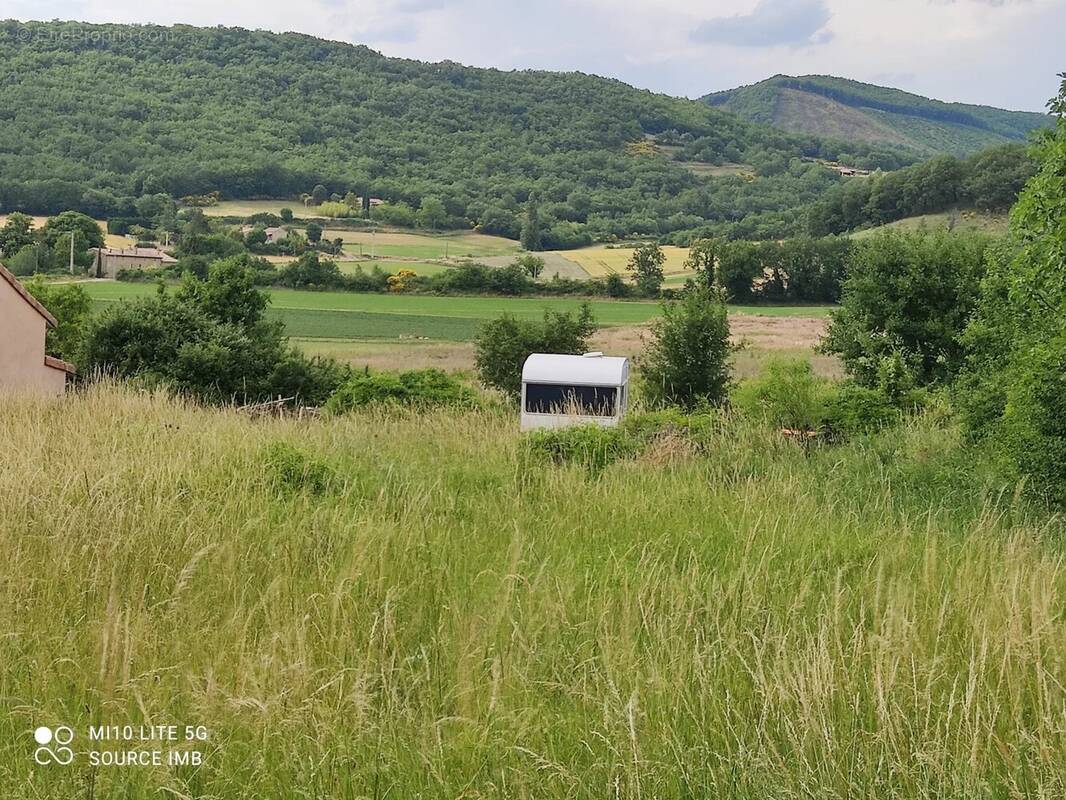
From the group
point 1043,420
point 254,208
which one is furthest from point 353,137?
point 1043,420

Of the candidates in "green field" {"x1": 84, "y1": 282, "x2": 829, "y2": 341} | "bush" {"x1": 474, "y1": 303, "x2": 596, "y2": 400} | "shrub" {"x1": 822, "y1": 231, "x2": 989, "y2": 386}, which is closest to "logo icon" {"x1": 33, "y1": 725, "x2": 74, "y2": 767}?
"shrub" {"x1": 822, "y1": 231, "x2": 989, "y2": 386}

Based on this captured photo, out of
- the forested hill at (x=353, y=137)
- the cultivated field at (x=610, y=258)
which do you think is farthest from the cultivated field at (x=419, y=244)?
the forested hill at (x=353, y=137)

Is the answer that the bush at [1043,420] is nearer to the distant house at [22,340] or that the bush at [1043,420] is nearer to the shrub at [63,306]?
the distant house at [22,340]

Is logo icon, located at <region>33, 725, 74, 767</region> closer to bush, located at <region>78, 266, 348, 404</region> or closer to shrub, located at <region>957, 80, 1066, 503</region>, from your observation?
shrub, located at <region>957, 80, 1066, 503</region>

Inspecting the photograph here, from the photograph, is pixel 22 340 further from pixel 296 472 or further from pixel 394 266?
pixel 394 266

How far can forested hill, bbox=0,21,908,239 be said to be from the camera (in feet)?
390

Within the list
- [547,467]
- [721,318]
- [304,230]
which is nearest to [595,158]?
A: [304,230]

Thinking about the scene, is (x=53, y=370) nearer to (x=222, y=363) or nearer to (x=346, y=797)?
(x=222, y=363)

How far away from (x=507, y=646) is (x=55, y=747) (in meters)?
1.53

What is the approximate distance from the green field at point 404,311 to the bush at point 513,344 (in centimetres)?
1838

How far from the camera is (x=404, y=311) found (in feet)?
198

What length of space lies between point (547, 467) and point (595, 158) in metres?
161

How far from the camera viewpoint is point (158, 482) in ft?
18.8

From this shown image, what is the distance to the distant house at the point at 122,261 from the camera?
68.1 metres
